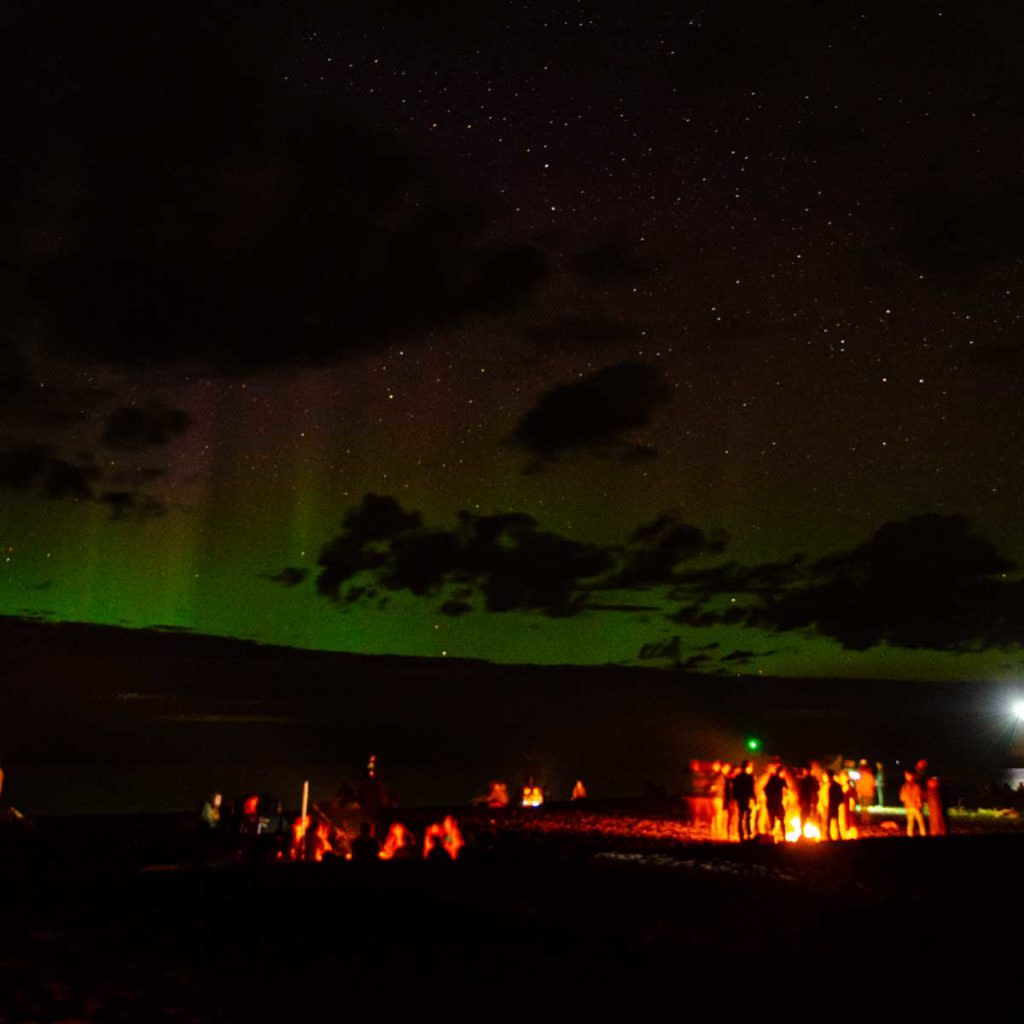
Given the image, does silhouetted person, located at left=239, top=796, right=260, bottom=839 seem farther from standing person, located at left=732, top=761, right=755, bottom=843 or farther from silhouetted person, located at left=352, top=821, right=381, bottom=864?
standing person, located at left=732, top=761, right=755, bottom=843

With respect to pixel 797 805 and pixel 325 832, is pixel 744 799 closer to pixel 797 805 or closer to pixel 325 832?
pixel 797 805

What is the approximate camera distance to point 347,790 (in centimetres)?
2602

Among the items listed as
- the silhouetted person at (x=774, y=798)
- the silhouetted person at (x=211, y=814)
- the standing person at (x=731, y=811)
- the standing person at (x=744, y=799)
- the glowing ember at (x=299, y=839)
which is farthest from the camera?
the standing person at (x=731, y=811)

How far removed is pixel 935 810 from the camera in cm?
2500

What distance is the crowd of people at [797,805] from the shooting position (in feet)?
81.7

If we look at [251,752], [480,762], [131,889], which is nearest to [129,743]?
[251,752]

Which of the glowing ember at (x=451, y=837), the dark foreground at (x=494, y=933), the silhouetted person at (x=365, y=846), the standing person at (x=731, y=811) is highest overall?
the standing person at (x=731, y=811)

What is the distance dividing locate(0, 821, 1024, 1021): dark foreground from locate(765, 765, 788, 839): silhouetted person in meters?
4.68

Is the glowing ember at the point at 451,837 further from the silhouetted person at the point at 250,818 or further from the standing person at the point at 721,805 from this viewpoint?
the standing person at the point at 721,805

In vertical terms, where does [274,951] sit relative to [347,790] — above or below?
below

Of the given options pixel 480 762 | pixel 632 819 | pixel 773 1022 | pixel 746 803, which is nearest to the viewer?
pixel 773 1022

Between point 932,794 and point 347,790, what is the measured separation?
1239cm

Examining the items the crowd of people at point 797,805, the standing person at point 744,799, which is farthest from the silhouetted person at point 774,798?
the standing person at point 744,799

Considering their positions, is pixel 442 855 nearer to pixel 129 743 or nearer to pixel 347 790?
pixel 347 790
